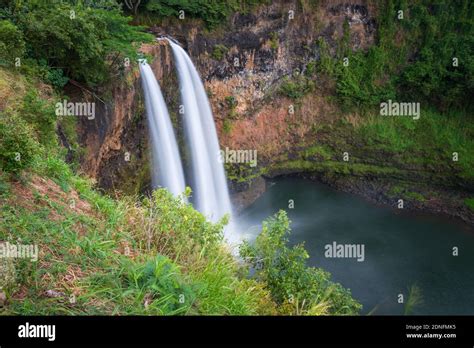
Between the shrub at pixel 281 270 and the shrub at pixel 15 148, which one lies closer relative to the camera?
the shrub at pixel 15 148

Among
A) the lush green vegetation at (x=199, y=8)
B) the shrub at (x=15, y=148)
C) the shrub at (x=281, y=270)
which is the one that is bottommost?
the shrub at (x=281, y=270)

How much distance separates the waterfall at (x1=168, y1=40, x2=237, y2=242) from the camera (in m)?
15.8

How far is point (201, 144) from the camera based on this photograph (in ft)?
55.0

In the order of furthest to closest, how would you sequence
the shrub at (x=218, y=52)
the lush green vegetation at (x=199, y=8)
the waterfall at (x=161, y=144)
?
the shrub at (x=218, y=52) → the lush green vegetation at (x=199, y=8) → the waterfall at (x=161, y=144)

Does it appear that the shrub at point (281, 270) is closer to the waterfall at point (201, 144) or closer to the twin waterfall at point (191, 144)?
the twin waterfall at point (191, 144)

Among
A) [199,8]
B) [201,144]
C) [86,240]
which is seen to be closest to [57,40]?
[86,240]

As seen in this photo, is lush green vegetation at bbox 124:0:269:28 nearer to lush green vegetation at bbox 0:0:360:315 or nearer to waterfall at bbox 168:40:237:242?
waterfall at bbox 168:40:237:242

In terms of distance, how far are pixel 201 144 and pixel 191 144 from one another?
0.58m

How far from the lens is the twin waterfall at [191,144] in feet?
45.6

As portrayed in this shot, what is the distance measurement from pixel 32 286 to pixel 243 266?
9.96ft

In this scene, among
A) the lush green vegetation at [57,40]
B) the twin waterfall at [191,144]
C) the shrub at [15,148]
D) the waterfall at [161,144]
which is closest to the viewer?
the shrub at [15,148]

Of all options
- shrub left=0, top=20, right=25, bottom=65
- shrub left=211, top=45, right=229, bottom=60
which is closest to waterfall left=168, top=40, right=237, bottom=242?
shrub left=211, top=45, right=229, bottom=60

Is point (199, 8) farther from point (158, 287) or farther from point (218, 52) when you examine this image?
point (158, 287)

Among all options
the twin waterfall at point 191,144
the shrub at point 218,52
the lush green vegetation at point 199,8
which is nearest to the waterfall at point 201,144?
the twin waterfall at point 191,144
